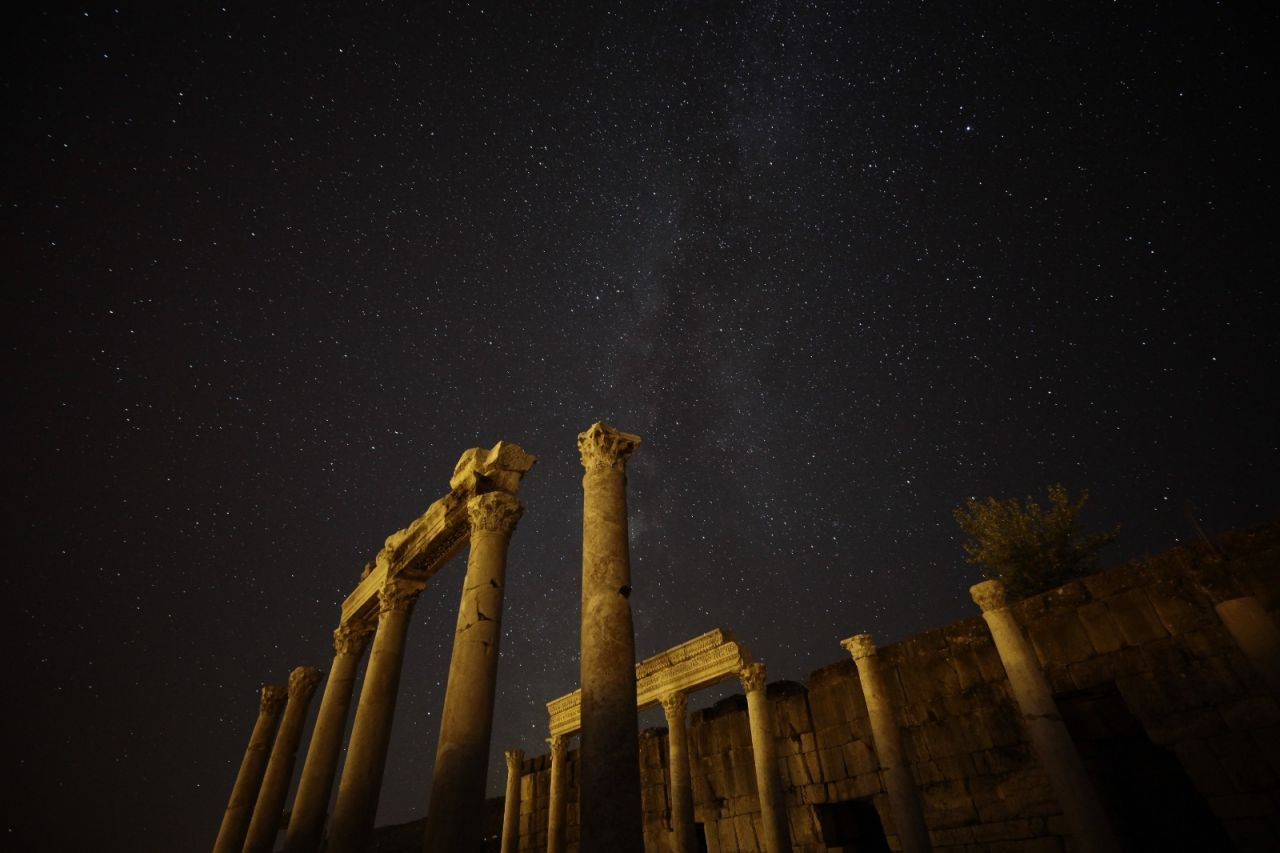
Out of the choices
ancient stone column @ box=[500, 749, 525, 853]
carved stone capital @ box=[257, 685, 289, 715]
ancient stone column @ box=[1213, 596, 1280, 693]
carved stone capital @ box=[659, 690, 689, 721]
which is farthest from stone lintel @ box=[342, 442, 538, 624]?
ancient stone column @ box=[1213, 596, 1280, 693]

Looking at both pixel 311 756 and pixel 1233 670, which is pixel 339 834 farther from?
pixel 1233 670

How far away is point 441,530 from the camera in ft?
38.7

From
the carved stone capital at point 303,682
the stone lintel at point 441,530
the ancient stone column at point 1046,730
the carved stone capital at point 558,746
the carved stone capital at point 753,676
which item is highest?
the stone lintel at point 441,530

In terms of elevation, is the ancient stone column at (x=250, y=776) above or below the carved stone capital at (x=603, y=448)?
below

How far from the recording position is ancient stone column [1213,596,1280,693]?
798 cm

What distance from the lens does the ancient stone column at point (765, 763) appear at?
13.1 m

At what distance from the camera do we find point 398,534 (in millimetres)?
13414

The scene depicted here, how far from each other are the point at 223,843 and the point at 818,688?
1546 cm

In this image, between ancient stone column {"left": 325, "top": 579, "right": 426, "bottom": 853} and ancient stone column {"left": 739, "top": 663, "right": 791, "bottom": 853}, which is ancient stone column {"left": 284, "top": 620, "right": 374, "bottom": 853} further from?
ancient stone column {"left": 739, "top": 663, "right": 791, "bottom": 853}

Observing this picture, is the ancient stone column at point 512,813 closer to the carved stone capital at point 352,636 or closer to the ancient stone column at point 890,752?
the carved stone capital at point 352,636

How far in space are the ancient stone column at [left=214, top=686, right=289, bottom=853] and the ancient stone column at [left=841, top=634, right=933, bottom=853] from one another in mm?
15583

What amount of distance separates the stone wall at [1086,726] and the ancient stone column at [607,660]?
8018 mm

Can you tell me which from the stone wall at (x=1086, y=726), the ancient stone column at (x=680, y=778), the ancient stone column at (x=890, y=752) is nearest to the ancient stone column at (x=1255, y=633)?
the stone wall at (x=1086, y=726)

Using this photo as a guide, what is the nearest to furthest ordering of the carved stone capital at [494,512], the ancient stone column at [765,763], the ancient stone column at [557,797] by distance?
the carved stone capital at [494,512], the ancient stone column at [765,763], the ancient stone column at [557,797]
